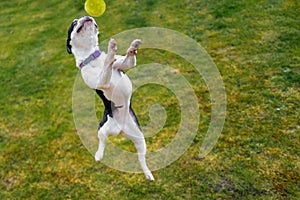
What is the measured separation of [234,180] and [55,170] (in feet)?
5.51

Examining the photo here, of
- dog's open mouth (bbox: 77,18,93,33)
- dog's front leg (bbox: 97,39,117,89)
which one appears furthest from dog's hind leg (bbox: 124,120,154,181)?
dog's open mouth (bbox: 77,18,93,33)

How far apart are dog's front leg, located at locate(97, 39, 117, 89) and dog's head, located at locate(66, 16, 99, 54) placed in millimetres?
112

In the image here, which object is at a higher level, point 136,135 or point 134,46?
point 134,46

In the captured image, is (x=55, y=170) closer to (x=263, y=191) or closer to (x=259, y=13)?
(x=263, y=191)

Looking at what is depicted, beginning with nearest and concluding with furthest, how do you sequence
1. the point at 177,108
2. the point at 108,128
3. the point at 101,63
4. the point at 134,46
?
the point at 134,46 < the point at 101,63 < the point at 108,128 < the point at 177,108

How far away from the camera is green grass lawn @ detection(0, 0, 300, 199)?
3.26 metres

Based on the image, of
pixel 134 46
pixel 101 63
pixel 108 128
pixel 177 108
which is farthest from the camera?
pixel 177 108

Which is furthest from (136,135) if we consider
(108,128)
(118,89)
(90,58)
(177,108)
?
(177,108)

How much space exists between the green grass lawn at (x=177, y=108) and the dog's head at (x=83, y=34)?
87.2 inches

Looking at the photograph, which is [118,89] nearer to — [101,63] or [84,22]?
[101,63]

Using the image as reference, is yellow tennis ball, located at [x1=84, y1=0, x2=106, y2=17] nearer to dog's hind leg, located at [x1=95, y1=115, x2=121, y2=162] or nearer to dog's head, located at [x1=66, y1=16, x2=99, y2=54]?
dog's head, located at [x1=66, y1=16, x2=99, y2=54]

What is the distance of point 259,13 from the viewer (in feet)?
17.0

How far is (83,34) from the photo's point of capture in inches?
46.7

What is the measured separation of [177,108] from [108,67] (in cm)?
294
